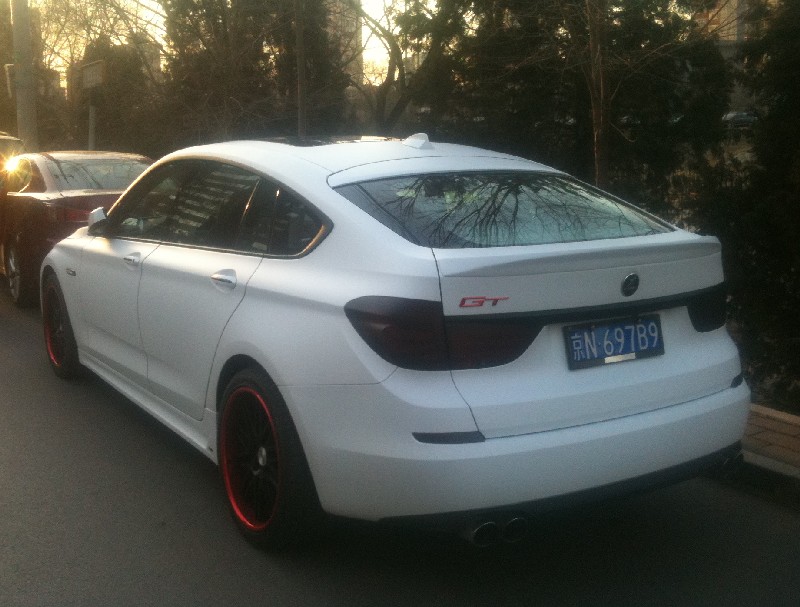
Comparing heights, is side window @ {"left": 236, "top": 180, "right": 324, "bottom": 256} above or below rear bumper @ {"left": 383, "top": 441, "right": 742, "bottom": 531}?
Result: above

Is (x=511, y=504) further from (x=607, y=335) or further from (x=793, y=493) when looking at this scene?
(x=793, y=493)

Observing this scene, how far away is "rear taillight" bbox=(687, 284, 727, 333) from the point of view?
385 centimetres

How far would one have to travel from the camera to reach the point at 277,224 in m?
4.20

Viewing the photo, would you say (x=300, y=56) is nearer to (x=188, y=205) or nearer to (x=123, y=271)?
(x=123, y=271)

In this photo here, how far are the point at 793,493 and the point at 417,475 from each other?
6.73 ft

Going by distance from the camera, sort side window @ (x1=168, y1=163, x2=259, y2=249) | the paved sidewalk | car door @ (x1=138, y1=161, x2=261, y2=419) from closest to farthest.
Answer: car door @ (x1=138, y1=161, x2=261, y2=419) < side window @ (x1=168, y1=163, x2=259, y2=249) < the paved sidewalk

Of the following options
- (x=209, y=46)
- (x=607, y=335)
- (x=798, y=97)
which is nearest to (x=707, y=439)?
(x=607, y=335)

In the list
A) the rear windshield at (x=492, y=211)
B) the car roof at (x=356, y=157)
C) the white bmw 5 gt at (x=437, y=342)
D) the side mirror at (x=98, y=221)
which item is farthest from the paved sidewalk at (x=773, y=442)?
the side mirror at (x=98, y=221)

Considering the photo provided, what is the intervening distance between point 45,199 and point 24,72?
1092 centimetres

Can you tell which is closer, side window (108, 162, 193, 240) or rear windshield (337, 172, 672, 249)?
rear windshield (337, 172, 672, 249)

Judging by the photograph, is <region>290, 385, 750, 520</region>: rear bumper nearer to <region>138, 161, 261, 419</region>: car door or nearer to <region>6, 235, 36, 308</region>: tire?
<region>138, 161, 261, 419</region>: car door

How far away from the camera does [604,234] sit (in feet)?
13.0

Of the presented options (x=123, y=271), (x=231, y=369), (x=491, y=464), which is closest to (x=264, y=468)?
(x=231, y=369)

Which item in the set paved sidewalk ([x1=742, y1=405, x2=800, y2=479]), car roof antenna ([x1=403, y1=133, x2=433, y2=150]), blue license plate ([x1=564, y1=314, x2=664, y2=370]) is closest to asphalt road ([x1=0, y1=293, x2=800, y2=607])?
paved sidewalk ([x1=742, y1=405, x2=800, y2=479])
